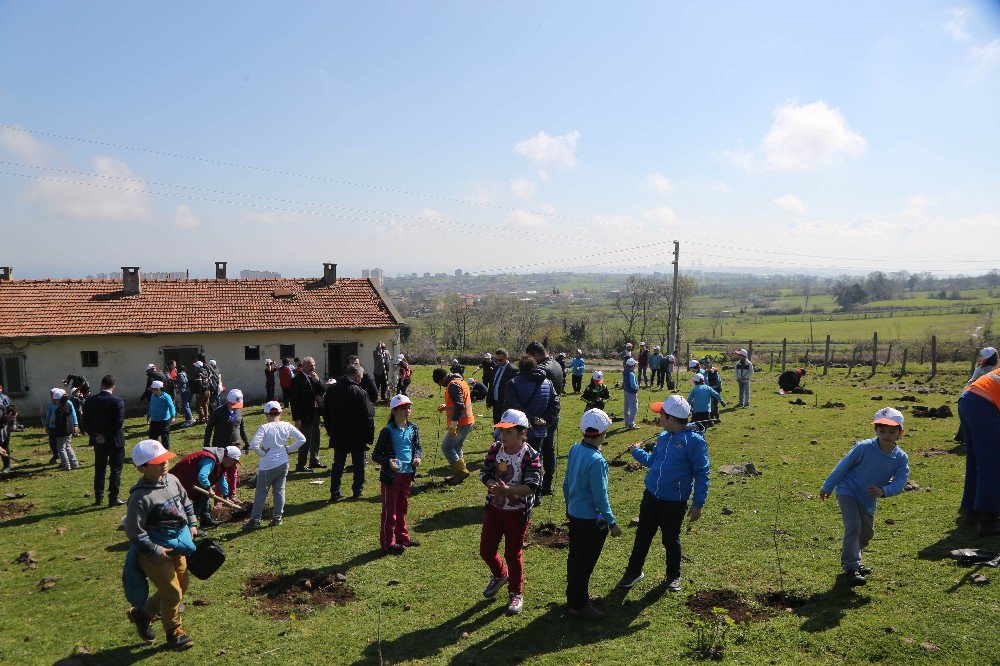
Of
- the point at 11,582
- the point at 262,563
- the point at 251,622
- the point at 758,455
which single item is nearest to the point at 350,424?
the point at 262,563

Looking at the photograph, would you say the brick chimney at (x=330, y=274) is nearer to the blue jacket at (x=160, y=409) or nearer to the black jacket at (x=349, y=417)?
the blue jacket at (x=160, y=409)

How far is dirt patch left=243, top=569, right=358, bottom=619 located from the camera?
6.96 meters

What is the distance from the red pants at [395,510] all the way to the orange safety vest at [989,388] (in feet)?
23.8

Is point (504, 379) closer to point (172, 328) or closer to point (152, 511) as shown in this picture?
point (152, 511)

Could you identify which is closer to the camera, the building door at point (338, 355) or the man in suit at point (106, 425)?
the man in suit at point (106, 425)

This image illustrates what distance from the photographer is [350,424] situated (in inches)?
401

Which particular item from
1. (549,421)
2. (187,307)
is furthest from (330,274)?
(549,421)

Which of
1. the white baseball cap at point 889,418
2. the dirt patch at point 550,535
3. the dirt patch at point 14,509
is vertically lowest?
the dirt patch at point 14,509

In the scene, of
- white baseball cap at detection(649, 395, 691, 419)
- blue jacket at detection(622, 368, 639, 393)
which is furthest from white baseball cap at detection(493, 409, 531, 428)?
blue jacket at detection(622, 368, 639, 393)

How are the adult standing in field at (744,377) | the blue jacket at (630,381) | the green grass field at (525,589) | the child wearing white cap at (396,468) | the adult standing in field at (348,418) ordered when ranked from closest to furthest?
the green grass field at (525,589) < the child wearing white cap at (396,468) < the adult standing in field at (348,418) < the blue jacket at (630,381) < the adult standing in field at (744,377)

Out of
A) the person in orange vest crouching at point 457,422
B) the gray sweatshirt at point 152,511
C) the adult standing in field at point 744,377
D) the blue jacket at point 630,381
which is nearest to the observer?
the gray sweatshirt at point 152,511

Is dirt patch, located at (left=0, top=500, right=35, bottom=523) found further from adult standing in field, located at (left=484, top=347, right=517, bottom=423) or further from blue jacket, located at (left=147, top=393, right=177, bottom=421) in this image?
adult standing in field, located at (left=484, top=347, right=517, bottom=423)

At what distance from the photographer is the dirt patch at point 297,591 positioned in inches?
274

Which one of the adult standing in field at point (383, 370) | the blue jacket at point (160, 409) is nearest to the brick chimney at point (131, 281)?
the adult standing in field at point (383, 370)
